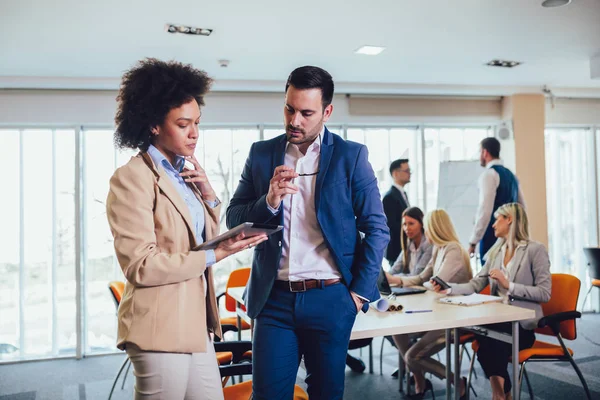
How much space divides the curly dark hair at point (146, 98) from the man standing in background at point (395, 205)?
4.02 m

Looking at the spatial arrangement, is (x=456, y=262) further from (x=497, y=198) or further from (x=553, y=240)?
(x=553, y=240)

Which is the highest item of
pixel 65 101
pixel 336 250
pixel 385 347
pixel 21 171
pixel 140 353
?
pixel 65 101

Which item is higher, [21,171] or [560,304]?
[21,171]

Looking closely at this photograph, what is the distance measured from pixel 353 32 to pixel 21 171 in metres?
3.60

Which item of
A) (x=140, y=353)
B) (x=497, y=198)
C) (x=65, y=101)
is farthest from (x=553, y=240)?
(x=140, y=353)

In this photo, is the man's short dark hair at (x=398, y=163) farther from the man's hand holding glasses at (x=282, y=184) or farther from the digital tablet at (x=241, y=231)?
the digital tablet at (x=241, y=231)

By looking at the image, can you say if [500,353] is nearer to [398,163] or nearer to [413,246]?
[413,246]

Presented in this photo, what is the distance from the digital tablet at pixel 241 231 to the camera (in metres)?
1.46

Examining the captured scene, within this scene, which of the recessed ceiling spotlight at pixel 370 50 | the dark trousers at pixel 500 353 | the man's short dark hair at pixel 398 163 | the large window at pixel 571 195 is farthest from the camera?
the large window at pixel 571 195

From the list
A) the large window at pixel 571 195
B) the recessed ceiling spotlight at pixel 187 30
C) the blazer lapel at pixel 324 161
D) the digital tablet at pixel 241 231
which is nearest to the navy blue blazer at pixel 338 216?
the blazer lapel at pixel 324 161

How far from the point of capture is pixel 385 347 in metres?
5.46

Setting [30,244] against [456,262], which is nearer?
[456,262]

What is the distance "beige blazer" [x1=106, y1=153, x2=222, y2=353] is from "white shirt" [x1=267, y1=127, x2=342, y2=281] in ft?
1.18

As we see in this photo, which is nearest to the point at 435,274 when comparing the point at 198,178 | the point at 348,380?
the point at 348,380
